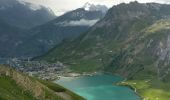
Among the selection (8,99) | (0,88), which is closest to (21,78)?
(0,88)

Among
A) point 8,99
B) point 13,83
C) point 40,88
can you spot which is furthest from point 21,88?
point 8,99

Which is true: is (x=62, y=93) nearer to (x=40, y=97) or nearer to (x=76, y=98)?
(x=76, y=98)

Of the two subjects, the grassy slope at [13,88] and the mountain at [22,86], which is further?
the mountain at [22,86]

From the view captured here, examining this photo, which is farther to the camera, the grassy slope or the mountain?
the mountain

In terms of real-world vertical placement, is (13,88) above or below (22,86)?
above

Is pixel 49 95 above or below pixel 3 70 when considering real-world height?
below

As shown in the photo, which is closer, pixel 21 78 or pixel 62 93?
pixel 21 78

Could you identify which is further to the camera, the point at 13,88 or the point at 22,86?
the point at 22,86

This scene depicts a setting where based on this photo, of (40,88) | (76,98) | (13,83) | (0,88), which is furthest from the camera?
(76,98)

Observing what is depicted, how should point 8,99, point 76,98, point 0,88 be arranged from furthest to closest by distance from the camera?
point 76,98 → point 0,88 → point 8,99
